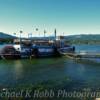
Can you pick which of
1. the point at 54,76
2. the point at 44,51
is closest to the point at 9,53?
the point at 44,51

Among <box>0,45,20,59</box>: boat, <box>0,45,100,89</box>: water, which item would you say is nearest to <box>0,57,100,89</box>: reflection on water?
<box>0,45,100,89</box>: water

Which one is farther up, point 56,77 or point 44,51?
point 44,51

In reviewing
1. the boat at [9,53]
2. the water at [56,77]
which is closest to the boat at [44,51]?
the boat at [9,53]

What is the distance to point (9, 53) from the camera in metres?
75.6

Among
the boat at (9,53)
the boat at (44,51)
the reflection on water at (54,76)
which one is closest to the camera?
the reflection on water at (54,76)

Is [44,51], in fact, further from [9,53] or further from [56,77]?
[56,77]

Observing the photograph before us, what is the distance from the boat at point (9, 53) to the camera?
2933 inches

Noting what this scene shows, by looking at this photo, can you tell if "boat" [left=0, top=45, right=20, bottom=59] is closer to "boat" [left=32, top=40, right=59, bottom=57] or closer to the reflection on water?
"boat" [left=32, top=40, right=59, bottom=57]

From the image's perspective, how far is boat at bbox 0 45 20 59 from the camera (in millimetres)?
74500

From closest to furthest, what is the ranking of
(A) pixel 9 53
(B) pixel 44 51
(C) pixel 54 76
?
(C) pixel 54 76
(A) pixel 9 53
(B) pixel 44 51

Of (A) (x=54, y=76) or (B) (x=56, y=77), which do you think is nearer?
(B) (x=56, y=77)

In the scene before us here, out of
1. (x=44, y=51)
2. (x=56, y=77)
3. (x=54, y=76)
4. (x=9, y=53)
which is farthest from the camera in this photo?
(x=44, y=51)

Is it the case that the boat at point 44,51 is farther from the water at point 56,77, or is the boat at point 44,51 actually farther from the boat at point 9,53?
the water at point 56,77

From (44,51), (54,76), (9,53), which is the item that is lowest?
(54,76)
